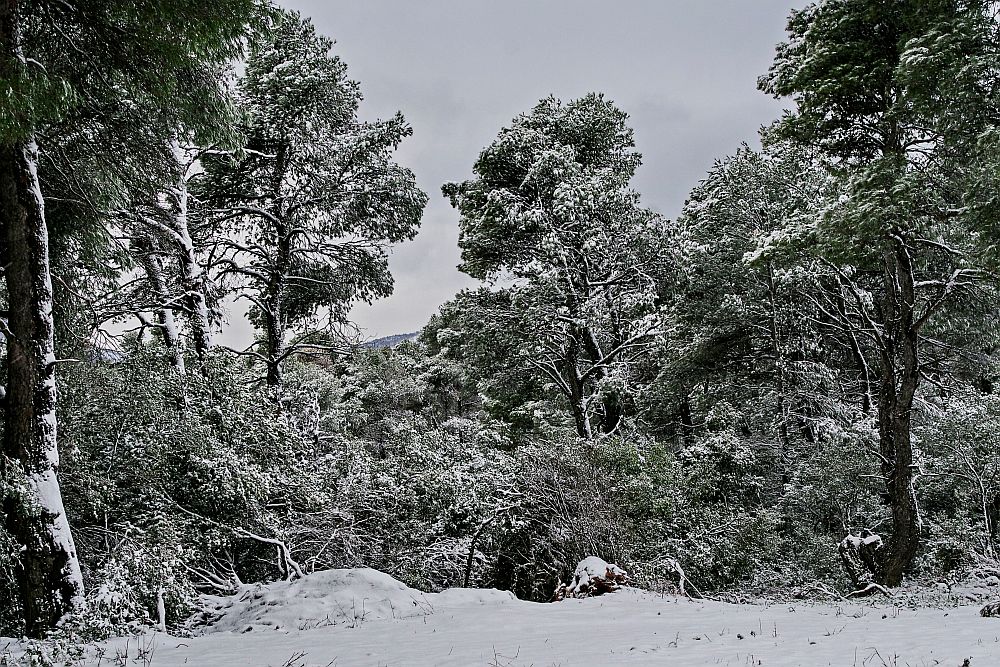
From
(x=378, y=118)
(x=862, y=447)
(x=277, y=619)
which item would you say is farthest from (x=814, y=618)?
(x=378, y=118)

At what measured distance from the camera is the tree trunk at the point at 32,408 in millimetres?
5895

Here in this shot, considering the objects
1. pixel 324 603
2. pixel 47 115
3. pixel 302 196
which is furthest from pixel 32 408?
pixel 302 196

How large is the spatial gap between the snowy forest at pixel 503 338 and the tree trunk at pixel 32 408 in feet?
0.10

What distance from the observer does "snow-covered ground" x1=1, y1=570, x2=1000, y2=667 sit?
5105 mm

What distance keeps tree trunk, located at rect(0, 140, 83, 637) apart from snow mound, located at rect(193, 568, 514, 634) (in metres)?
1.89

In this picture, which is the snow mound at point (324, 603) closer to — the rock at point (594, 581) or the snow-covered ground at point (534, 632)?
the snow-covered ground at point (534, 632)

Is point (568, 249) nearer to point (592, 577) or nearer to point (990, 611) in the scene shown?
point (592, 577)

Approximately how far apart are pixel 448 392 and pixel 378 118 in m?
16.7

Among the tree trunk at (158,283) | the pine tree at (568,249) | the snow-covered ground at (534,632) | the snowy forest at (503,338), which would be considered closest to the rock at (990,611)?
the snowy forest at (503,338)

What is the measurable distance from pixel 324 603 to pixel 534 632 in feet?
8.77

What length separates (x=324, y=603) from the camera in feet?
24.7

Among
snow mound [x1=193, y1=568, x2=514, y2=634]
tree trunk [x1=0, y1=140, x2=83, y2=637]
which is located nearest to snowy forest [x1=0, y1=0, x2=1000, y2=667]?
tree trunk [x1=0, y1=140, x2=83, y2=637]

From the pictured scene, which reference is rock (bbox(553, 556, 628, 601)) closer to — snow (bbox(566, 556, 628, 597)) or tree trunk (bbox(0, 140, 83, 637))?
snow (bbox(566, 556, 628, 597))

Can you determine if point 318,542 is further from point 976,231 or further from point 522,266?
point 976,231
